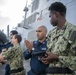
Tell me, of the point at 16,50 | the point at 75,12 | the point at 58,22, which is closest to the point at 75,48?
the point at 58,22

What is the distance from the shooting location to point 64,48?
3.18 meters

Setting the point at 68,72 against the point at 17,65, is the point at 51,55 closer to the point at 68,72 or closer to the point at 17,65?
the point at 68,72

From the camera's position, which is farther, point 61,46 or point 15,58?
point 15,58

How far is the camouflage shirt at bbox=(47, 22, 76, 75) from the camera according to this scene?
311 centimetres

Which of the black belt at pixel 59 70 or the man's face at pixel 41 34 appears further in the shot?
the man's face at pixel 41 34

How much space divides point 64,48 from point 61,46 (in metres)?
0.06

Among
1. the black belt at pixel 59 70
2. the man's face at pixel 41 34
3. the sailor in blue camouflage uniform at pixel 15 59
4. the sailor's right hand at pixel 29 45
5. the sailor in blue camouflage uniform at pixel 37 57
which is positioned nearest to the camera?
the black belt at pixel 59 70

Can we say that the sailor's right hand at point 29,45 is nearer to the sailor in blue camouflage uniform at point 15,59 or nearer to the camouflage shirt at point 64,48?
the camouflage shirt at point 64,48

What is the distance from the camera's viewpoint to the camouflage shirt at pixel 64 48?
3114 millimetres

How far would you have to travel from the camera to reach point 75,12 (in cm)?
686

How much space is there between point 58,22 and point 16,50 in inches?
86.5

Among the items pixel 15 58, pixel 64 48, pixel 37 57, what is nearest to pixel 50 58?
pixel 64 48

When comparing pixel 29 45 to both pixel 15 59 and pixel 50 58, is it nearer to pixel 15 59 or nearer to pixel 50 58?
pixel 50 58

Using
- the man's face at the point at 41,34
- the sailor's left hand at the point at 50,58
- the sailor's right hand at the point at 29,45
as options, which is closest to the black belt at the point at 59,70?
the sailor's left hand at the point at 50,58
